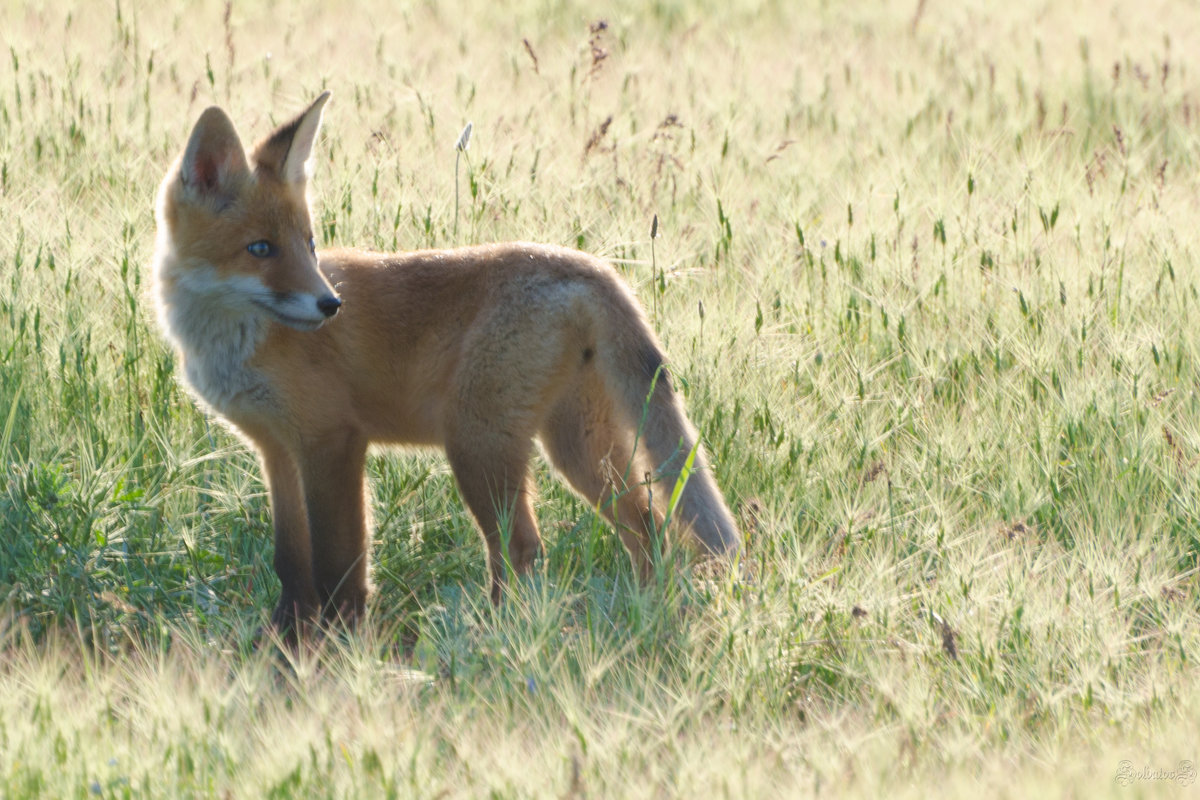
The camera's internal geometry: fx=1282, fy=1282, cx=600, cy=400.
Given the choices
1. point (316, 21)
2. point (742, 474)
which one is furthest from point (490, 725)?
point (316, 21)

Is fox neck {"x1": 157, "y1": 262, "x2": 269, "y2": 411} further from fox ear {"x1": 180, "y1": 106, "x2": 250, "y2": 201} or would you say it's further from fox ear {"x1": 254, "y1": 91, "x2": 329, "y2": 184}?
fox ear {"x1": 254, "y1": 91, "x2": 329, "y2": 184}

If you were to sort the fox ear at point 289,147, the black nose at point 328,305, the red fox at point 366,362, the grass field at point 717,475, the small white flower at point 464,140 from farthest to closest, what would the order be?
1. the small white flower at point 464,140
2. the fox ear at point 289,147
3. the red fox at point 366,362
4. the black nose at point 328,305
5. the grass field at point 717,475

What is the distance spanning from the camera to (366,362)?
150 inches

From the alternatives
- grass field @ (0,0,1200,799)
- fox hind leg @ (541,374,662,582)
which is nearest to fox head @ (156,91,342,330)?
grass field @ (0,0,1200,799)

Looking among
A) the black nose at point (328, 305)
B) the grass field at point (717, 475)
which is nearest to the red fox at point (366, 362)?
the black nose at point (328, 305)

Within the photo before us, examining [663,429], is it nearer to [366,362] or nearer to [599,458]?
[599,458]

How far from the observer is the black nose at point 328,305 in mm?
3445

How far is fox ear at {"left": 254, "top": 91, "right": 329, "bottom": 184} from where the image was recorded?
378 centimetres

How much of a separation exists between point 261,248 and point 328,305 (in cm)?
36

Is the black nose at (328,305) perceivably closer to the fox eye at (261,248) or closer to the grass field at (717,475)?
the fox eye at (261,248)

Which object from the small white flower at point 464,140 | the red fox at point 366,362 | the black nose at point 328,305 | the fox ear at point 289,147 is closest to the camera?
the black nose at point 328,305

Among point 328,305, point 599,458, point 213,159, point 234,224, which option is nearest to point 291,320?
point 328,305

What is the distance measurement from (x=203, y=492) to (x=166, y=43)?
14.1 feet

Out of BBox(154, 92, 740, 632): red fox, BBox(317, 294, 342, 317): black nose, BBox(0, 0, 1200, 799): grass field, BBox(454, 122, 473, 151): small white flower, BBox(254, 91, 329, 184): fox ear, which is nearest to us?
BBox(0, 0, 1200, 799): grass field
